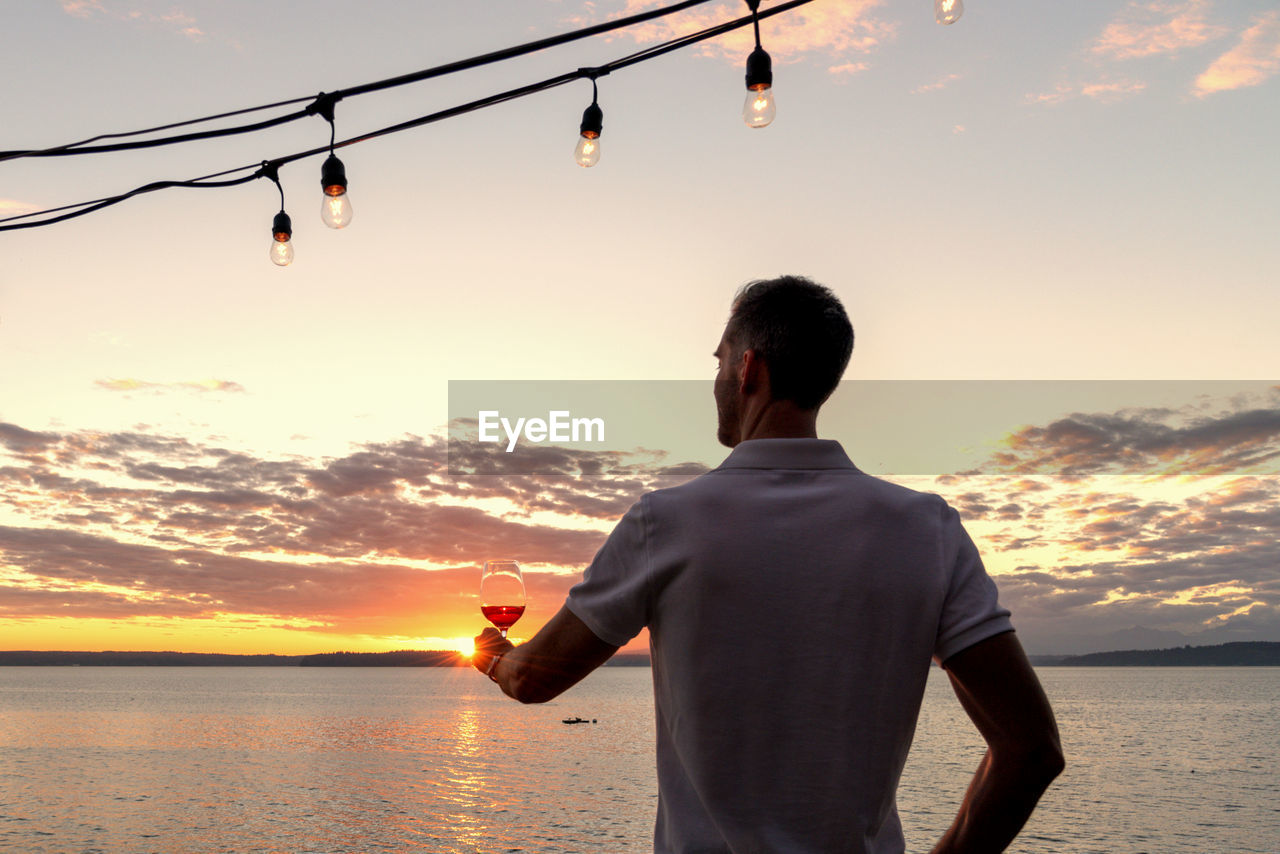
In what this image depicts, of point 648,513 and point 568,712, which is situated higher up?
point 648,513

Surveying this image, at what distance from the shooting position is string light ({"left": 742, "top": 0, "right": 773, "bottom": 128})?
4277 mm

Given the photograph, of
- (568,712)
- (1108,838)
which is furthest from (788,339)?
(568,712)

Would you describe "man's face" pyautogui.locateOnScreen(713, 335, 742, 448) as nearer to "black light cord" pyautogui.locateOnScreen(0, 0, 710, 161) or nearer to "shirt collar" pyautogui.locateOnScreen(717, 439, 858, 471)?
"shirt collar" pyautogui.locateOnScreen(717, 439, 858, 471)

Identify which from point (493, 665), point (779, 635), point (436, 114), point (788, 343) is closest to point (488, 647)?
point (493, 665)

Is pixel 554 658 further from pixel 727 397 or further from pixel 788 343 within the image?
pixel 788 343

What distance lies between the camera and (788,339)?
5.57 ft

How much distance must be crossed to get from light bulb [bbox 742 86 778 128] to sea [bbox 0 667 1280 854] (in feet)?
131

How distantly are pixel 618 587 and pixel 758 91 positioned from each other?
332 centimetres

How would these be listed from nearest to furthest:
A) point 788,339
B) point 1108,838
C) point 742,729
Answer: point 742,729
point 788,339
point 1108,838

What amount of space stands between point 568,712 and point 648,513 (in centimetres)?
13974

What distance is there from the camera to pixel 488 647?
6.41ft

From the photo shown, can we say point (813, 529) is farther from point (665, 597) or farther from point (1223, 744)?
point (1223, 744)

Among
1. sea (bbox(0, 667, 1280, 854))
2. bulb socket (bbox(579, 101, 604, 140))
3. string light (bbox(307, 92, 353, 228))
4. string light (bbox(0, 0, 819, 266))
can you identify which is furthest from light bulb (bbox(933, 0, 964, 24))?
sea (bbox(0, 667, 1280, 854))

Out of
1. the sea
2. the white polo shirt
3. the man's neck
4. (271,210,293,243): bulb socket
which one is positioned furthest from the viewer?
the sea
